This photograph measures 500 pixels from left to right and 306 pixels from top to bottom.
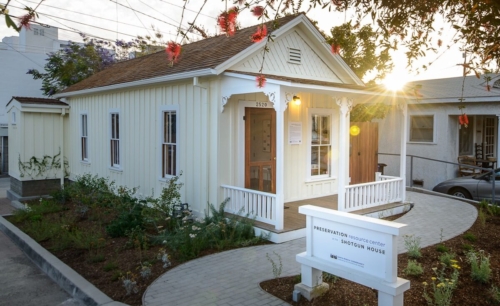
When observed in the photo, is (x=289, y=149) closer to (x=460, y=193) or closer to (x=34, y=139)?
(x=460, y=193)

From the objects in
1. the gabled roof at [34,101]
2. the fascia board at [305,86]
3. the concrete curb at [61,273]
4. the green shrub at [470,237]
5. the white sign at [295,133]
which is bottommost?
the concrete curb at [61,273]

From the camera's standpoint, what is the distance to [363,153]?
12.3 metres

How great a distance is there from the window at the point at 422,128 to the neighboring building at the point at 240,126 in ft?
20.8

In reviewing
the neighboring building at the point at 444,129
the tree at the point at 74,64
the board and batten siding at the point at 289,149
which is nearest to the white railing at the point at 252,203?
the board and batten siding at the point at 289,149

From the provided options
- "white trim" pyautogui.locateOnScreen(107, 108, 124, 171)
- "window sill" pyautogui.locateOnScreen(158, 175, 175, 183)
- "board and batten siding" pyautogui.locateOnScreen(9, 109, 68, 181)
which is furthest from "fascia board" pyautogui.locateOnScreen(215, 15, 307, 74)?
"board and batten siding" pyautogui.locateOnScreen(9, 109, 68, 181)

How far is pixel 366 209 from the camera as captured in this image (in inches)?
381

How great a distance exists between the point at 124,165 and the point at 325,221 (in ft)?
27.7

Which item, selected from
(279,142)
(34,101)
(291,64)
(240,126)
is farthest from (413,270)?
(34,101)

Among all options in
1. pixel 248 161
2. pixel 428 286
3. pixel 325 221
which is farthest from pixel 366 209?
pixel 325 221

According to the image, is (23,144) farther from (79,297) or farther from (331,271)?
(331,271)

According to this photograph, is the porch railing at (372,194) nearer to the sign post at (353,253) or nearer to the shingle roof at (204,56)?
the shingle roof at (204,56)

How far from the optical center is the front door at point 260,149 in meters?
9.64

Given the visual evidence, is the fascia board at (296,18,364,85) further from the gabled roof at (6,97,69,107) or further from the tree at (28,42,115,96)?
the tree at (28,42,115,96)

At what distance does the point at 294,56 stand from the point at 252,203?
3859mm
